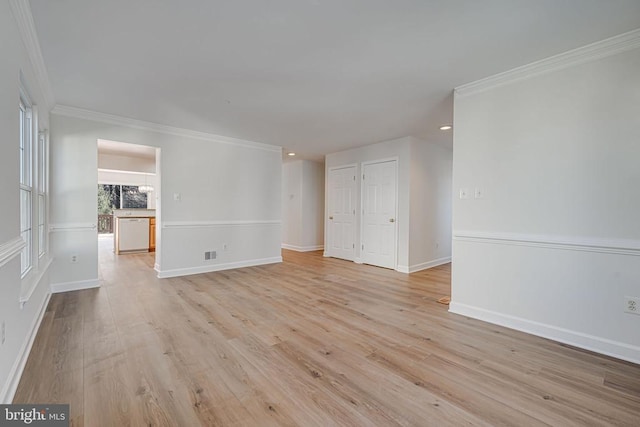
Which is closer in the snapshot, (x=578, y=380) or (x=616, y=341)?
(x=578, y=380)

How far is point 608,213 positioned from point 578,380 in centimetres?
128

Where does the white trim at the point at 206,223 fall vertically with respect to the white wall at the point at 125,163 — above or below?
below

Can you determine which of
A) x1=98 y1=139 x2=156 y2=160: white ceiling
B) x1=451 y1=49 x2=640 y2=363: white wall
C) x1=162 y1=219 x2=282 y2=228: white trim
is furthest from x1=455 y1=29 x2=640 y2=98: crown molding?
x1=98 y1=139 x2=156 y2=160: white ceiling

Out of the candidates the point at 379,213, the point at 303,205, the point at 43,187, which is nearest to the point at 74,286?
the point at 43,187

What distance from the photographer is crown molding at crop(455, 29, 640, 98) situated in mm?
2097

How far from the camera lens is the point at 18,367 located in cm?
179

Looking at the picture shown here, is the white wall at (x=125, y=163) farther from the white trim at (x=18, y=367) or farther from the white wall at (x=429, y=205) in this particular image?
the white wall at (x=429, y=205)

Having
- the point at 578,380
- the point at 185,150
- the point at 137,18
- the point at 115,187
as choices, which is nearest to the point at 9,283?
the point at 137,18

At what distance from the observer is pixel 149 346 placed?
7.32ft

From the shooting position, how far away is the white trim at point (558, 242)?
83.6 inches

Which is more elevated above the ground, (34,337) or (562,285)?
(562,285)

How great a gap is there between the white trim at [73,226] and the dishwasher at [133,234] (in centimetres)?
332

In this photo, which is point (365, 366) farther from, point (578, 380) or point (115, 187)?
point (115, 187)

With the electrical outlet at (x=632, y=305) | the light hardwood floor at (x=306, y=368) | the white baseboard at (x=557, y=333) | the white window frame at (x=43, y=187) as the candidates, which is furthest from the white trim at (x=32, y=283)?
the electrical outlet at (x=632, y=305)
